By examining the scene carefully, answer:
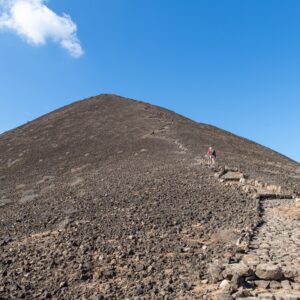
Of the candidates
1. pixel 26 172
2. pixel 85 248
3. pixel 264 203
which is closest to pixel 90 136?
pixel 26 172

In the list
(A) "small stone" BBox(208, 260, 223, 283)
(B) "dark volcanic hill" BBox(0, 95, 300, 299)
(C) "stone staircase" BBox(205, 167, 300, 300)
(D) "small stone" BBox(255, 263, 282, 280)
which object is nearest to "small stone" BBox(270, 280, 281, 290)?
(C) "stone staircase" BBox(205, 167, 300, 300)

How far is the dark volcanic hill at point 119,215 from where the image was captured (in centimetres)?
1126

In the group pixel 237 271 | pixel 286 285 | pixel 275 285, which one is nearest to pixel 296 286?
pixel 286 285

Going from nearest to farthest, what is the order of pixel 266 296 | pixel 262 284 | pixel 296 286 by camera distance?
1. pixel 266 296
2. pixel 296 286
3. pixel 262 284

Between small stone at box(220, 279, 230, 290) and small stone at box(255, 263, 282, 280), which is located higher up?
small stone at box(255, 263, 282, 280)

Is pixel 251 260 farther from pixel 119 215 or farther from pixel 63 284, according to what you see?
pixel 119 215

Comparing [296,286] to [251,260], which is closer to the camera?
[296,286]

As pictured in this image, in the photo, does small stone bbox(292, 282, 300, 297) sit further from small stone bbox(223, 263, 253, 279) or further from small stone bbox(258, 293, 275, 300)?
small stone bbox(223, 263, 253, 279)

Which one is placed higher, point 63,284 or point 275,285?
point 275,285

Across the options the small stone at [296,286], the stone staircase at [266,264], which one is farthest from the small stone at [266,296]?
the small stone at [296,286]

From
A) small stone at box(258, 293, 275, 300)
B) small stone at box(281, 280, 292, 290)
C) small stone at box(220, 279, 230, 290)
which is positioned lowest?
small stone at box(258, 293, 275, 300)

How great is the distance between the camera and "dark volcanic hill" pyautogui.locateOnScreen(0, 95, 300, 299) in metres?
11.3

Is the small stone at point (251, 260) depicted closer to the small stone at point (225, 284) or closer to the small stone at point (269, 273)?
the small stone at point (269, 273)

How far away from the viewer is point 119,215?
715 inches
